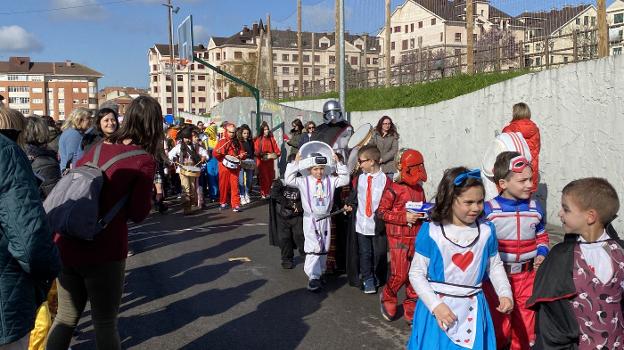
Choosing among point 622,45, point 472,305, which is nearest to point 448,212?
point 472,305

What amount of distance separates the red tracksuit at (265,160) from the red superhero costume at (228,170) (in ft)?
4.06

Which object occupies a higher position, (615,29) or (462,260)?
(615,29)

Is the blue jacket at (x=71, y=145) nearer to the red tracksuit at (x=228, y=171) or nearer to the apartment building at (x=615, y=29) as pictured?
the red tracksuit at (x=228, y=171)

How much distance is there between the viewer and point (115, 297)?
12.1ft

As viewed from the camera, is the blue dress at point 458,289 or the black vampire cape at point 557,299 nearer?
the black vampire cape at point 557,299

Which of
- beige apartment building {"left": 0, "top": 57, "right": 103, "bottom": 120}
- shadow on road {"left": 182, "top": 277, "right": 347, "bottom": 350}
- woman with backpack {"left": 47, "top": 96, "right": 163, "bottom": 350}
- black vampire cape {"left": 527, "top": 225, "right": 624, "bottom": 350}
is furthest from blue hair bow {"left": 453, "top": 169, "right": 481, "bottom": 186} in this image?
beige apartment building {"left": 0, "top": 57, "right": 103, "bottom": 120}

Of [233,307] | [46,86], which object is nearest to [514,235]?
[233,307]

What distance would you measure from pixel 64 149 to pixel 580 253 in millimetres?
6376

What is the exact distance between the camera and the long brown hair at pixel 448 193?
3.45 m

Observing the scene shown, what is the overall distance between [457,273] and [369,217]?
2.63 metres

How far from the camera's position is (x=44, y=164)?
5.74m

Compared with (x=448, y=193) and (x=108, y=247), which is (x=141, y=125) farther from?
(x=448, y=193)

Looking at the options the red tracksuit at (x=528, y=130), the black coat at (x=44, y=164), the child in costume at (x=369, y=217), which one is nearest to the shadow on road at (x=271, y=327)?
the child in costume at (x=369, y=217)

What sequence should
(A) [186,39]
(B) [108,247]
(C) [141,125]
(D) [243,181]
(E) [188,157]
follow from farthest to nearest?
1. (A) [186,39]
2. (D) [243,181]
3. (E) [188,157]
4. (C) [141,125]
5. (B) [108,247]
